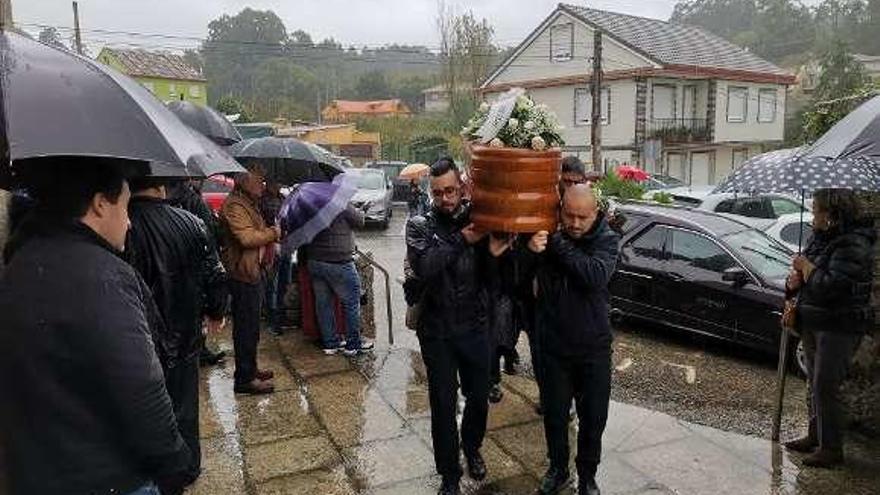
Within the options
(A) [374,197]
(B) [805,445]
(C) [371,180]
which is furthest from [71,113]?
(C) [371,180]

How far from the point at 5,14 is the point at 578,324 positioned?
10.6 feet

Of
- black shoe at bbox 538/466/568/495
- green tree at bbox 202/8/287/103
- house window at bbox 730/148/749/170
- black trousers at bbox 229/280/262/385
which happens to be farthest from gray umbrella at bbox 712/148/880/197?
green tree at bbox 202/8/287/103

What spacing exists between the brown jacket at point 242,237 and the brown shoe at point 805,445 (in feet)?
12.5

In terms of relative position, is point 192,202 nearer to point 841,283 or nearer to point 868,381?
point 841,283

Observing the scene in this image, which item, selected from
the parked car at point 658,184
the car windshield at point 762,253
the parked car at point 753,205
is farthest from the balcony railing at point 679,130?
the car windshield at point 762,253

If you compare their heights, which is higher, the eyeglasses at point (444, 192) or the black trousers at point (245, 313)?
the eyeglasses at point (444, 192)

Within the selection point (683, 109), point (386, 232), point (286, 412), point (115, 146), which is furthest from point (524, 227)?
point (683, 109)

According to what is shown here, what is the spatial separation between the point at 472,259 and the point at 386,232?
42.5 ft

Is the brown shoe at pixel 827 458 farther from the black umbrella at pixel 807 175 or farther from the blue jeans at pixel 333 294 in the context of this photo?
the blue jeans at pixel 333 294

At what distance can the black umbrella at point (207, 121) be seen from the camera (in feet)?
18.8

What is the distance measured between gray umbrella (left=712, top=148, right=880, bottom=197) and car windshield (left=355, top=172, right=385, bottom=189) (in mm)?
13578

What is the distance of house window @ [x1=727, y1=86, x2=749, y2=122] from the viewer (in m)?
31.2

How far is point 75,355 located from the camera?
6.06ft

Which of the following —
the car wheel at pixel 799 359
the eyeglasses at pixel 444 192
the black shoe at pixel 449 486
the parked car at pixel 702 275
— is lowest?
the car wheel at pixel 799 359
